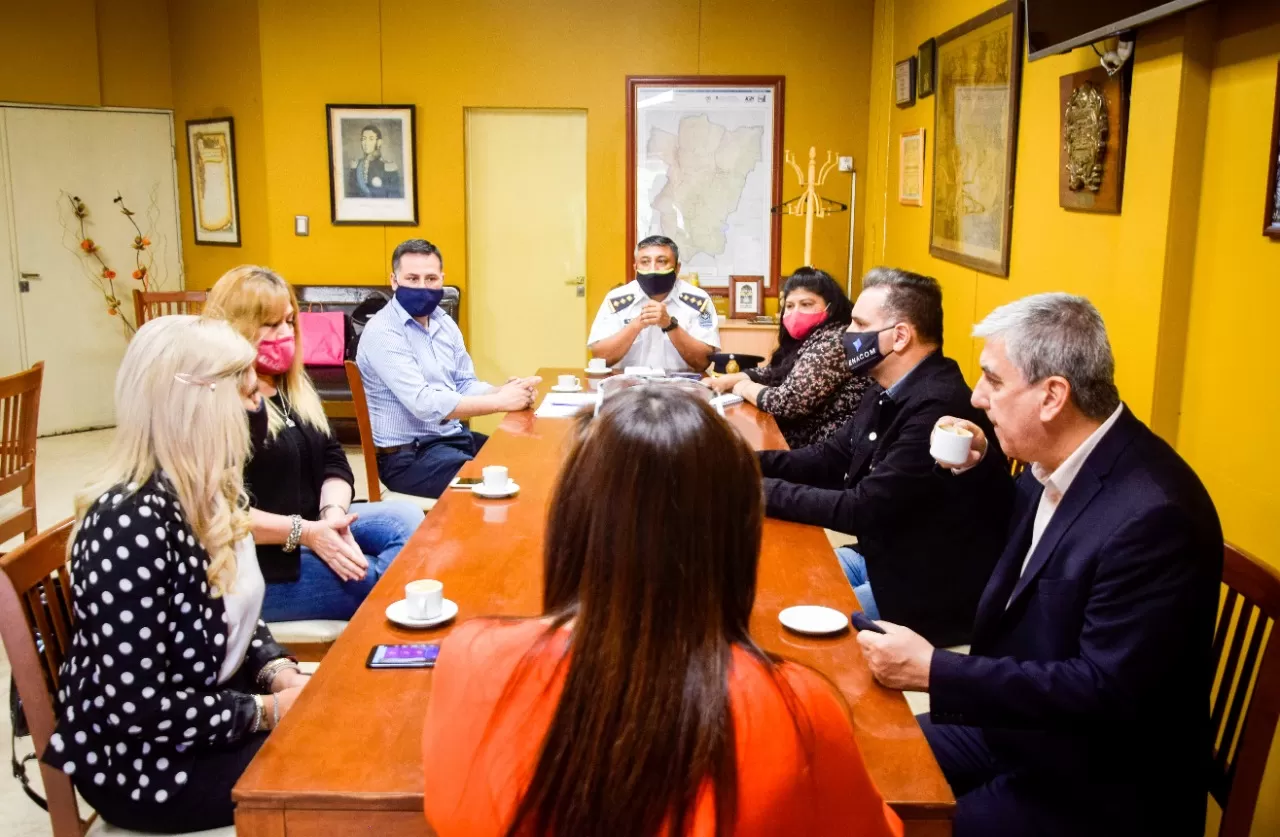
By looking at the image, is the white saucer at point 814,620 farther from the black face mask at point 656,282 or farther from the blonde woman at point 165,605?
the black face mask at point 656,282

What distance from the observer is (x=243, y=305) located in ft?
8.95

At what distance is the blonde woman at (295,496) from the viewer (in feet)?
8.27

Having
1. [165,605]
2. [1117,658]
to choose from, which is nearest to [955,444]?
[1117,658]

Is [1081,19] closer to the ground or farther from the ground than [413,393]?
farther from the ground

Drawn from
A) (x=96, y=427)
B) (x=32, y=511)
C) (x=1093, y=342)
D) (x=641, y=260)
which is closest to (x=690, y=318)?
(x=641, y=260)

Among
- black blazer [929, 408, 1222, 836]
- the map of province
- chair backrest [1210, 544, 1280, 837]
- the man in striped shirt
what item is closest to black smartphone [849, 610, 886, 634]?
black blazer [929, 408, 1222, 836]

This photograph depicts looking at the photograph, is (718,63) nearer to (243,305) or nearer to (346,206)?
(346,206)

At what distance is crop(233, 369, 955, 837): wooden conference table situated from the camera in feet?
4.52

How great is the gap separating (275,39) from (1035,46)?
192 inches

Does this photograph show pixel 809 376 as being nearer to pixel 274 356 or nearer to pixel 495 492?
pixel 495 492

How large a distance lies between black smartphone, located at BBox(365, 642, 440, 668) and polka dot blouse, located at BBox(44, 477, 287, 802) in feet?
0.88

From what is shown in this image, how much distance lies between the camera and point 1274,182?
7.55ft

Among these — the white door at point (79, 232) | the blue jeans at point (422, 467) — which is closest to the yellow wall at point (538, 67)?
the white door at point (79, 232)

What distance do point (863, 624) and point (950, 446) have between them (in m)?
0.49
